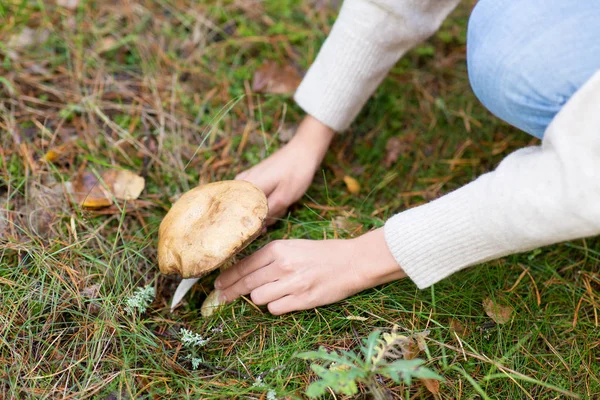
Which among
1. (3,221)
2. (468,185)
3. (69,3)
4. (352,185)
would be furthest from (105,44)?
(468,185)

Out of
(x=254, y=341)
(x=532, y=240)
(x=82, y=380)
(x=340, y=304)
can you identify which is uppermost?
(x=532, y=240)

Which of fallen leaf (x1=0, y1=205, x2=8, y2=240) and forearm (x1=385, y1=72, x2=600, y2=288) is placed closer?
forearm (x1=385, y1=72, x2=600, y2=288)

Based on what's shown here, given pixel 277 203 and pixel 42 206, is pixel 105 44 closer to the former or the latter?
pixel 42 206

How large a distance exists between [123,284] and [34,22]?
5.63 ft

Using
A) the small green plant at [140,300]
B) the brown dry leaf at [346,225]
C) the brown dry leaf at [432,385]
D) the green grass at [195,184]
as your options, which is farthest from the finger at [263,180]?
the brown dry leaf at [432,385]

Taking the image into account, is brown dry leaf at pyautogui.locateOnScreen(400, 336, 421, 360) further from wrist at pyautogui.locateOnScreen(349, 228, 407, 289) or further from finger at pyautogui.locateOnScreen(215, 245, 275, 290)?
finger at pyautogui.locateOnScreen(215, 245, 275, 290)

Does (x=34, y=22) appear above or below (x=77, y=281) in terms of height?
above

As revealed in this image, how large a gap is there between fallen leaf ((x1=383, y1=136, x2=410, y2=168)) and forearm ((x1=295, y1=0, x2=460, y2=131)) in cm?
45

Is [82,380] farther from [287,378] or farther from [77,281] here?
[287,378]

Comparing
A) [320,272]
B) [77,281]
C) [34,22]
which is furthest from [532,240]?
[34,22]

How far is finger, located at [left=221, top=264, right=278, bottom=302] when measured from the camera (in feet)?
6.34

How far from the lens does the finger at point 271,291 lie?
190cm

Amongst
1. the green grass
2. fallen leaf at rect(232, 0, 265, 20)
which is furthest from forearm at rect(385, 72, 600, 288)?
fallen leaf at rect(232, 0, 265, 20)

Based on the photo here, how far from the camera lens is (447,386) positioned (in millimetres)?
1781
